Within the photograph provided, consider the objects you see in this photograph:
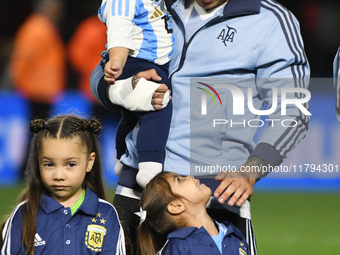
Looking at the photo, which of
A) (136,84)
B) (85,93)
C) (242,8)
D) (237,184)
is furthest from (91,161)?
(85,93)

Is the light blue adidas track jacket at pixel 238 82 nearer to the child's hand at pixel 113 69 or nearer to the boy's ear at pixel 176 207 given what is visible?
the boy's ear at pixel 176 207

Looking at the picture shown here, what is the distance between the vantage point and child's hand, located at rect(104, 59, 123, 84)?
73.4 inches

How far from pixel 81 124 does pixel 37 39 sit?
427 centimetres

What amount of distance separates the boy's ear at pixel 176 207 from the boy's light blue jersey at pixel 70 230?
0.21 m

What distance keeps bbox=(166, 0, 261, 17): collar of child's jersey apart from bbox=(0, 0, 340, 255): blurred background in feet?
8.80

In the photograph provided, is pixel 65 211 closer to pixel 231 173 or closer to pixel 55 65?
pixel 231 173

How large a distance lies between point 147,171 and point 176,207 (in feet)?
0.63

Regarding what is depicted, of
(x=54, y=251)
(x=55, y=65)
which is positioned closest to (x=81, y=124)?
(x=54, y=251)

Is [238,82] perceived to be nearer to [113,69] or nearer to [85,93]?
[113,69]

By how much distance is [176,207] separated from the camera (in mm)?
1942

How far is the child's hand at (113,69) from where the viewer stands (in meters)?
1.87

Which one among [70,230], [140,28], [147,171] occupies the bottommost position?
[70,230]

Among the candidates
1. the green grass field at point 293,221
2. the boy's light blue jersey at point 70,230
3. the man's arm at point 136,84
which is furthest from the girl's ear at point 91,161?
the green grass field at point 293,221

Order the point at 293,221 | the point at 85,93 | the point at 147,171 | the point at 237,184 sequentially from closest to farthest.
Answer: the point at 237,184 < the point at 147,171 < the point at 293,221 < the point at 85,93
